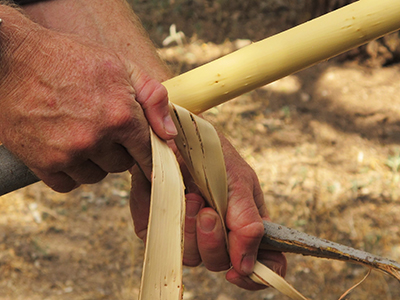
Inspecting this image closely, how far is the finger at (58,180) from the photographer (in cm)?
109

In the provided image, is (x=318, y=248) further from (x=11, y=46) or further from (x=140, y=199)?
(x=11, y=46)

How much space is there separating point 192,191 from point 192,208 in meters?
0.06

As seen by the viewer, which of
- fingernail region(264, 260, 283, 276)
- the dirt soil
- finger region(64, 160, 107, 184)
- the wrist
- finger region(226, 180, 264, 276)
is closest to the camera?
the wrist

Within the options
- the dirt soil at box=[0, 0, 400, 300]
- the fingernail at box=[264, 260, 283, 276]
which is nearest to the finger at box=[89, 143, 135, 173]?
the fingernail at box=[264, 260, 283, 276]

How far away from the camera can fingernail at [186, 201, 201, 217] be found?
1286 millimetres

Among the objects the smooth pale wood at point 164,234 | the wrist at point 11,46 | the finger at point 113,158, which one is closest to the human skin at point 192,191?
the finger at point 113,158

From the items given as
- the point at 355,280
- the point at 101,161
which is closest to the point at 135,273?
the point at 355,280

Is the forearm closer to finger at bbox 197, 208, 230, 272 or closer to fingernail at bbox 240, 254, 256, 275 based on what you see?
finger at bbox 197, 208, 230, 272

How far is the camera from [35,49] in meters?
0.99

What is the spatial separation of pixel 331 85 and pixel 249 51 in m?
2.41

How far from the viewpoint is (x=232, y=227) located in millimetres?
1231

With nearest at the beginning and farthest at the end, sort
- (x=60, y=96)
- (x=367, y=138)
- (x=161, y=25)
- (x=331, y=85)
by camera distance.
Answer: (x=60, y=96) < (x=367, y=138) < (x=331, y=85) < (x=161, y=25)

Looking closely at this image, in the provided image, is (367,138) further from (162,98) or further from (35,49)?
(35,49)

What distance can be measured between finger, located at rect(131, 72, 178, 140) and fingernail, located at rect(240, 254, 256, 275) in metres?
0.43
